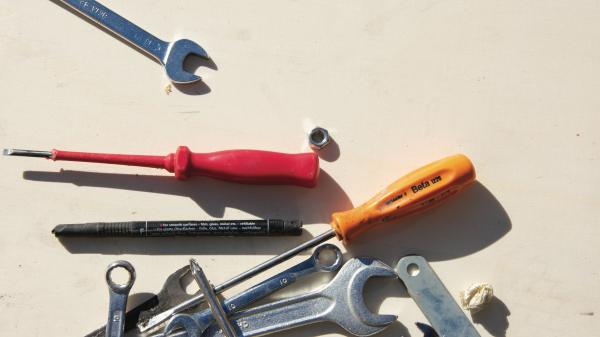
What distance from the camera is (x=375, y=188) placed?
3.90 ft

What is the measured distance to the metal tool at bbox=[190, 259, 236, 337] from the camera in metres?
1.08

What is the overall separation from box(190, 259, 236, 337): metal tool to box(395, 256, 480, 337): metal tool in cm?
29

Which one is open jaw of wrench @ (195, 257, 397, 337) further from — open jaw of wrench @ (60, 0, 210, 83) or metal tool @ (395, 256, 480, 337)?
open jaw of wrench @ (60, 0, 210, 83)

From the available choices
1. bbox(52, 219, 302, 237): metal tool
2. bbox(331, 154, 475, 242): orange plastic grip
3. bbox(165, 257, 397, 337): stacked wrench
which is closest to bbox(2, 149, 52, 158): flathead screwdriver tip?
bbox(52, 219, 302, 237): metal tool

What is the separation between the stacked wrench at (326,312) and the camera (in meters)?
1.11

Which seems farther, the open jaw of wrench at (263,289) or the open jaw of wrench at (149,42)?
the open jaw of wrench at (149,42)

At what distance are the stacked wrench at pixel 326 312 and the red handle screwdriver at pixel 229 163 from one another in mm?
171

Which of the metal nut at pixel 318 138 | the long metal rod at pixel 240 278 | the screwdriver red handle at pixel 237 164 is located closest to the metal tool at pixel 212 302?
the long metal rod at pixel 240 278

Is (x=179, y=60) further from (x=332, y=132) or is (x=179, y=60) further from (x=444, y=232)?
(x=444, y=232)

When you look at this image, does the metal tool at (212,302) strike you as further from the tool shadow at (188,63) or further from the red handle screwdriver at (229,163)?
the tool shadow at (188,63)

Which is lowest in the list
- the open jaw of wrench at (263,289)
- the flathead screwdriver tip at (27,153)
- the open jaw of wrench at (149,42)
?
the open jaw of wrench at (263,289)

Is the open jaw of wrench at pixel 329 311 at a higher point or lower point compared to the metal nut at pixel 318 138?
lower

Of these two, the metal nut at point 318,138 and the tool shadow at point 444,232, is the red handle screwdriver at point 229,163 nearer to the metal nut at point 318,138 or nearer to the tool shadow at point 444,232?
the metal nut at point 318,138

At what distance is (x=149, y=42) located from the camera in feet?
3.99
